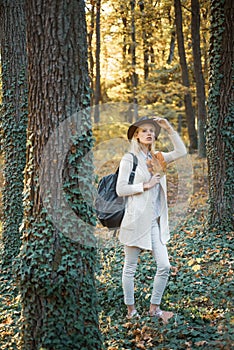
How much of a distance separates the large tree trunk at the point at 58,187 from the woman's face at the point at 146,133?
1078 mm

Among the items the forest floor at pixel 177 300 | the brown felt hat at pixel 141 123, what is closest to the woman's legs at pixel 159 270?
the forest floor at pixel 177 300

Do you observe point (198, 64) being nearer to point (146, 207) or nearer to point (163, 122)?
point (163, 122)

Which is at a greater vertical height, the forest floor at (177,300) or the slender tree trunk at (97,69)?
the slender tree trunk at (97,69)

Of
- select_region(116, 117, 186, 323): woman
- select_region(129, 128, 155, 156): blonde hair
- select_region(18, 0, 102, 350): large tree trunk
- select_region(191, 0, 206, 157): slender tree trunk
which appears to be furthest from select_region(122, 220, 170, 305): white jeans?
select_region(191, 0, 206, 157): slender tree trunk

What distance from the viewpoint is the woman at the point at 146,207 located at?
5.10m

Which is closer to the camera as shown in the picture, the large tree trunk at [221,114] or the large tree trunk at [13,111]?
the large tree trunk at [13,111]

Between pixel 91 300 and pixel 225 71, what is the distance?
205 inches

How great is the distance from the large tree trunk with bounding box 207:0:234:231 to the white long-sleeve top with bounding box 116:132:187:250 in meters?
3.08

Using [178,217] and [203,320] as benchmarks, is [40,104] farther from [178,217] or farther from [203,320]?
[178,217]

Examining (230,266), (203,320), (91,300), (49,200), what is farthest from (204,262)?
(49,200)

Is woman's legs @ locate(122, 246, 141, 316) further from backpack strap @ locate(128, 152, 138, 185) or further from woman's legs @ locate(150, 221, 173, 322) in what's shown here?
backpack strap @ locate(128, 152, 138, 185)

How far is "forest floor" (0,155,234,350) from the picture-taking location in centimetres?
469

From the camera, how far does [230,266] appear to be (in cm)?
664

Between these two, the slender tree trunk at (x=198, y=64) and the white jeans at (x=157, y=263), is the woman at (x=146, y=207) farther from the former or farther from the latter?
the slender tree trunk at (x=198, y=64)
